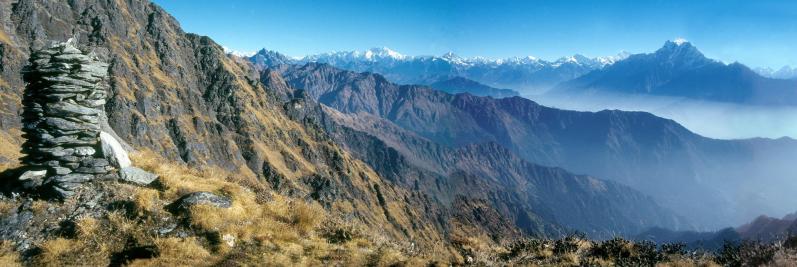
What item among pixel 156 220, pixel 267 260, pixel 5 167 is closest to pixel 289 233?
pixel 267 260

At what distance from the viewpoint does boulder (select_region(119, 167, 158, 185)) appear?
19.6 meters

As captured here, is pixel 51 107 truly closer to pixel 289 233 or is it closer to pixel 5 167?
pixel 5 167

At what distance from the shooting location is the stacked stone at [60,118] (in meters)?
18.6

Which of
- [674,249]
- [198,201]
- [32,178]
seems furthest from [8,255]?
[674,249]

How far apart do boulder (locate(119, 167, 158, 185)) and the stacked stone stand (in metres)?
0.65

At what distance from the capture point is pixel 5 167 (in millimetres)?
22297

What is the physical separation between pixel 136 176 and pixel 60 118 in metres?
3.56

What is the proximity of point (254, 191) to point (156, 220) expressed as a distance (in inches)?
229

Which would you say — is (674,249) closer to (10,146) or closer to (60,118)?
(60,118)

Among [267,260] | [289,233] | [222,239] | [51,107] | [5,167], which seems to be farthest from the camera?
[5,167]

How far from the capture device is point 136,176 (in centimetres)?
1986

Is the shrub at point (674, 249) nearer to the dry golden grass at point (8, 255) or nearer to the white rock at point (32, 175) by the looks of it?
the dry golden grass at point (8, 255)

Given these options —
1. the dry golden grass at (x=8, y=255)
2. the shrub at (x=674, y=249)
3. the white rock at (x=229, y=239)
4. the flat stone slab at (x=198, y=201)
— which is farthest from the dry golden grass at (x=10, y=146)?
the shrub at (x=674, y=249)

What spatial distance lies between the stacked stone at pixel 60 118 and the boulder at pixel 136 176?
2.13 feet
